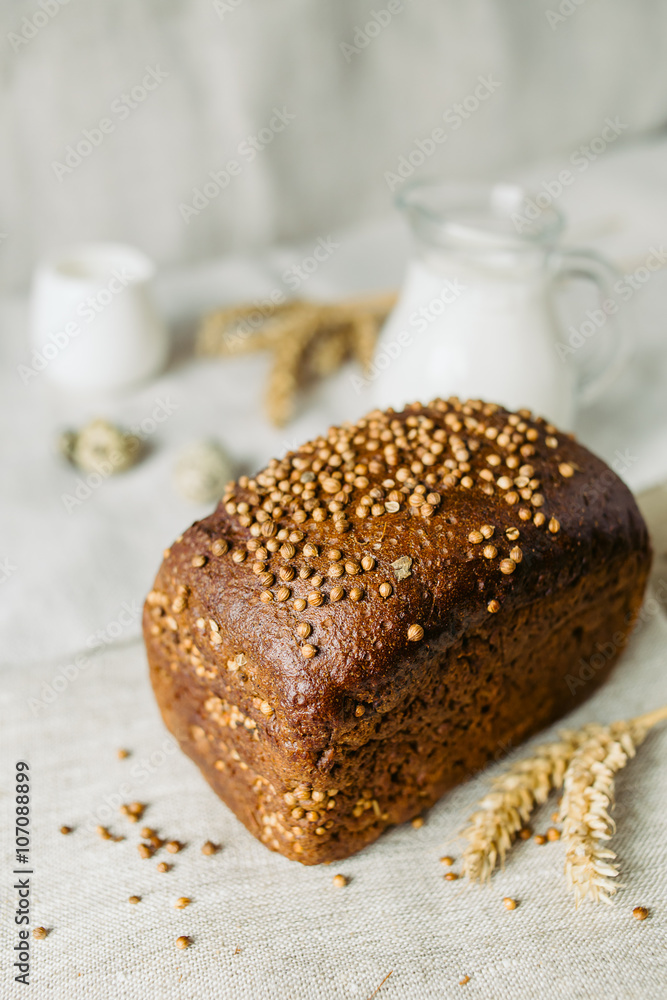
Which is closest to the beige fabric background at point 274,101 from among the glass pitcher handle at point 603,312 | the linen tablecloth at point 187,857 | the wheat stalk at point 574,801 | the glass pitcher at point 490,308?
the linen tablecloth at point 187,857

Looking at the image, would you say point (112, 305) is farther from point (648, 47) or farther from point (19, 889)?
point (648, 47)

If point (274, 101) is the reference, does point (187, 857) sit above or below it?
below

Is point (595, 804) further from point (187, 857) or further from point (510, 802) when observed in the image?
point (187, 857)

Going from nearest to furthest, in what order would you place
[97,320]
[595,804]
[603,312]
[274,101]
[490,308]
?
[595,804] → [490,308] → [603,312] → [97,320] → [274,101]

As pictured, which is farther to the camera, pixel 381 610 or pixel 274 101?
pixel 274 101

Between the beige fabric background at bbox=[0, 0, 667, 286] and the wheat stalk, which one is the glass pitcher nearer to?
the wheat stalk

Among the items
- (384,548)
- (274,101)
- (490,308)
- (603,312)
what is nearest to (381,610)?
(384,548)

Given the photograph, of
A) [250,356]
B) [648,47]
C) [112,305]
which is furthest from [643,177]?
[112,305]

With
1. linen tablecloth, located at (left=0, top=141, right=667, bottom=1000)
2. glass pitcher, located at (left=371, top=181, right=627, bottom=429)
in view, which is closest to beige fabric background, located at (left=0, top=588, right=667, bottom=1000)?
linen tablecloth, located at (left=0, top=141, right=667, bottom=1000)
